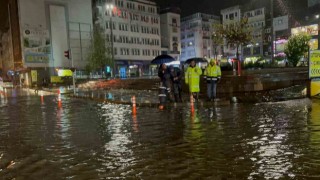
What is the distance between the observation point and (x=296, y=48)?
39781 millimetres

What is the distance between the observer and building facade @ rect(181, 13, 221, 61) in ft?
330

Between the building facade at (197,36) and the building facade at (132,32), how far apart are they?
57.5ft

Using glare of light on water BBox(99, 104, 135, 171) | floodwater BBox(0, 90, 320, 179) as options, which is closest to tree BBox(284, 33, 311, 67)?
→ floodwater BBox(0, 90, 320, 179)

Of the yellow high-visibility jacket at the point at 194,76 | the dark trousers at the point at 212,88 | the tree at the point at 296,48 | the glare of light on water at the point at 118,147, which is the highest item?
the tree at the point at 296,48

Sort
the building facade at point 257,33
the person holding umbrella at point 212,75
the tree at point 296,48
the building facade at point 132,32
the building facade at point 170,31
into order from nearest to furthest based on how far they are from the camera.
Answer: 1. the person holding umbrella at point 212,75
2. the tree at point 296,48
3. the building facade at point 132,32
4. the building facade at point 257,33
5. the building facade at point 170,31

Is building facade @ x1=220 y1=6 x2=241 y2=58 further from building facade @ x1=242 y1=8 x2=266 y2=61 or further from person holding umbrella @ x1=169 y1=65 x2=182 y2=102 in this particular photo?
person holding umbrella @ x1=169 y1=65 x2=182 y2=102

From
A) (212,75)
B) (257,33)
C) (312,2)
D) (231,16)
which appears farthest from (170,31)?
(212,75)

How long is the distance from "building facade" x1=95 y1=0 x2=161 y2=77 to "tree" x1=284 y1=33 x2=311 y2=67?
37.6m

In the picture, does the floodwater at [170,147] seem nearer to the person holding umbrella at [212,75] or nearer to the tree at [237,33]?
the person holding umbrella at [212,75]

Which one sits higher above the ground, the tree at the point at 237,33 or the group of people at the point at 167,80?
the tree at the point at 237,33

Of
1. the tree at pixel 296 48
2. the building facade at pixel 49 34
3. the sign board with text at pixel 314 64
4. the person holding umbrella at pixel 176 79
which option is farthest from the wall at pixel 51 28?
the sign board with text at pixel 314 64

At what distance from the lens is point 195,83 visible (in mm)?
14898

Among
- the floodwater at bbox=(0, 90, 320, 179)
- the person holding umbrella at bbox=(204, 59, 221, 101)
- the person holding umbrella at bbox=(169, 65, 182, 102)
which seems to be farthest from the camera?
the person holding umbrella at bbox=(169, 65, 182, 102)

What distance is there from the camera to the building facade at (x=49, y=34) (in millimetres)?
66750
